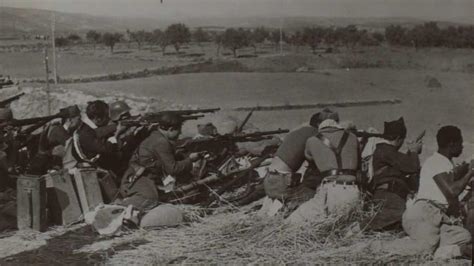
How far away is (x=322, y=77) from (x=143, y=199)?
17.9m

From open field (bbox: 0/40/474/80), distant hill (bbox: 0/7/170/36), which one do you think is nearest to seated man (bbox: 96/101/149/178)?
distant hill (bbox: 0/7/170/36)

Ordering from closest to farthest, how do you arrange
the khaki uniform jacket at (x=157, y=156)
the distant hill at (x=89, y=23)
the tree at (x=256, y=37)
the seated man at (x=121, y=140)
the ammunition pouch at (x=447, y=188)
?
the ammunition pouch at (x=447, y=188) < the khaki uniform jacket at (x=157, y=156) < the seated man at (x=121, y=140) < the distant hill at (x=89, y=23) < the tree at (x=256, y=37)

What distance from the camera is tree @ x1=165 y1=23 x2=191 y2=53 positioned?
88.1ft

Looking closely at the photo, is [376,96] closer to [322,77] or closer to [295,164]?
[322,77]

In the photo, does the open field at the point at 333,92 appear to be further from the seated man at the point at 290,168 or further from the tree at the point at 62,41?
the tree at the point at 62,41

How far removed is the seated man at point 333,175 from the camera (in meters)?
5.43

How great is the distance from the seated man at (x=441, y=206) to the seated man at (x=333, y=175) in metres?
0.70

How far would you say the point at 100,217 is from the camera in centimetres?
577

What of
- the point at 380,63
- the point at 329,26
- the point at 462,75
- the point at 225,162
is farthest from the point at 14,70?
the point at 225,162

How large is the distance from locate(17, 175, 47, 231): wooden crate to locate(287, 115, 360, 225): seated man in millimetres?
2328

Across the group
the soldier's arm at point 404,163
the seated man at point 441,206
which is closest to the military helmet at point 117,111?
the soldier's arm at point 404,163

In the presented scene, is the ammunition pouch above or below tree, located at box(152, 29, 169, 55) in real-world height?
below

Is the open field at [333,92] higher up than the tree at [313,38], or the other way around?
the tree at [313,38]

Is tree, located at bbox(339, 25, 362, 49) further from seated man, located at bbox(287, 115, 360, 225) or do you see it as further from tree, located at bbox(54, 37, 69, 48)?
seated man, located at bbox(287, 115, 360, 225)
